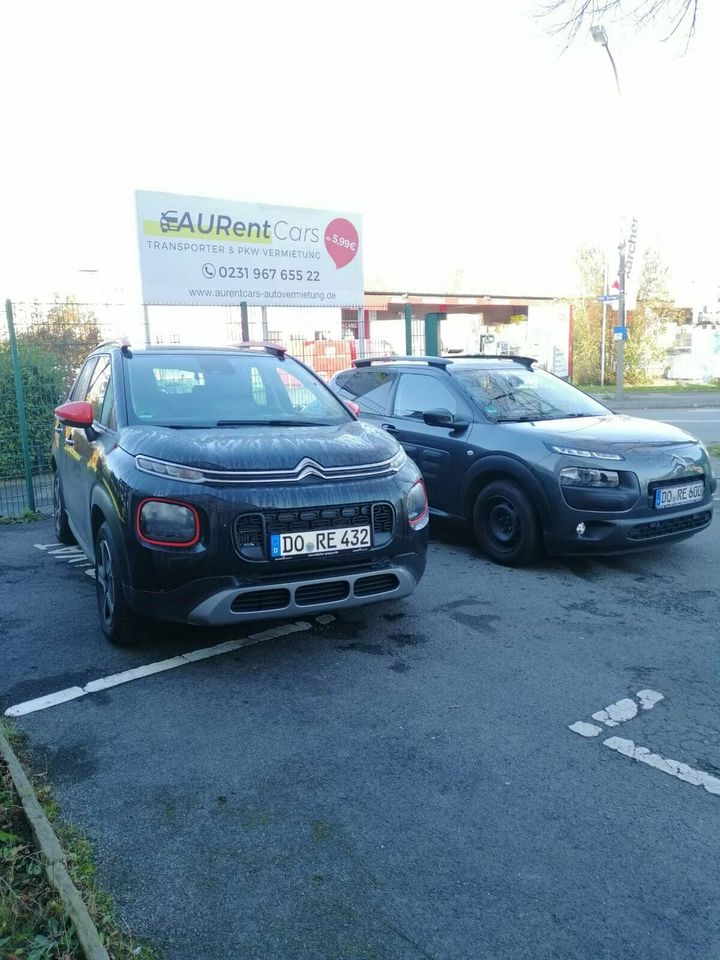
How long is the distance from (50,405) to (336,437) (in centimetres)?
581

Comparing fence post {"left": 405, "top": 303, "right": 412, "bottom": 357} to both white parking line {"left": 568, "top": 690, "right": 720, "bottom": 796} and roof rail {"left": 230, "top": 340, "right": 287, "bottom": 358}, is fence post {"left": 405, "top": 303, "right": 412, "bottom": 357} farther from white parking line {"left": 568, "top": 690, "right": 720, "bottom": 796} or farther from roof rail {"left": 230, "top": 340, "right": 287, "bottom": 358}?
white parking line {"left": 568, "top": 690, "right": 720, "bottom": 796}

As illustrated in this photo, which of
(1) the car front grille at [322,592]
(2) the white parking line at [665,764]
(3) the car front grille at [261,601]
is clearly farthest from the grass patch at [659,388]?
(2) the white parking line at [665,764]

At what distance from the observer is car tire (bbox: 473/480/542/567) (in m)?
6.12

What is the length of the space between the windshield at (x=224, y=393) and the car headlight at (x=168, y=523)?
0.83 metres

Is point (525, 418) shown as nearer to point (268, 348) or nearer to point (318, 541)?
point (268, 348)

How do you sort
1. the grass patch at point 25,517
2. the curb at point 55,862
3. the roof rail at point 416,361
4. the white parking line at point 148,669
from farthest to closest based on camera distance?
the grass patch at point 25,517
the roof rail at point 416,361
the white parking line at point 148,669
the curb at point 55,862

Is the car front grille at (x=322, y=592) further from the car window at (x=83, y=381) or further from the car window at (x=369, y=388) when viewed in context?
the car window at (x=369, y=388)

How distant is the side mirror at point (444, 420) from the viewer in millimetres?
6742

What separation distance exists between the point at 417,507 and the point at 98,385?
8.25 feet

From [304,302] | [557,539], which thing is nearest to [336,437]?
[557,539]

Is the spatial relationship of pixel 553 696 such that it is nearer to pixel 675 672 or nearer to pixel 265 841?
pixel 675 672

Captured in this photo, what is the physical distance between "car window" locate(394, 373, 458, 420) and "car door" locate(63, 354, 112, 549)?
2.89 metres

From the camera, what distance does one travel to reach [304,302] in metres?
14.6

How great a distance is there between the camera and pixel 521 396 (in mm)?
7012
